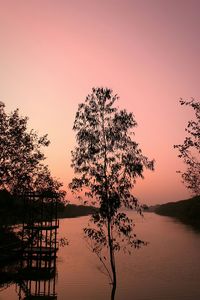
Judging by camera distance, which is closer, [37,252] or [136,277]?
[37,252]

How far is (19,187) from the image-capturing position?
137 ft

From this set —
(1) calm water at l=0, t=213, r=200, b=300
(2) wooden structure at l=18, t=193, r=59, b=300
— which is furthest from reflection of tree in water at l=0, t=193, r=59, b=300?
(1) calm water at l=0, t=213, r=200, b=300

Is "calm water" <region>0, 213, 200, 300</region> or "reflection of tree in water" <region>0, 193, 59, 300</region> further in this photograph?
"calm water" <region>0, 213, 200, 300</region>

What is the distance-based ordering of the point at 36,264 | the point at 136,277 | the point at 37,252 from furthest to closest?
the point at 136,277, the point at 36,264, the point at 37,252

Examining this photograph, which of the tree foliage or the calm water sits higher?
the tree foliage

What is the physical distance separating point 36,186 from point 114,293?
46.9 feet

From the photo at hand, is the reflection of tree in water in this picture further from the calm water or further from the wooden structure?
the calm water

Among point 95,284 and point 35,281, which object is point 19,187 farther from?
point 95,284

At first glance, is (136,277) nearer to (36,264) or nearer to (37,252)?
(36,264)

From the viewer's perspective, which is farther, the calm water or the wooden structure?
the calm water

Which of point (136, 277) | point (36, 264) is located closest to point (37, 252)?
point (36, 264)

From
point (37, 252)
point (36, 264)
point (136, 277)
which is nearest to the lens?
point (37, 252)

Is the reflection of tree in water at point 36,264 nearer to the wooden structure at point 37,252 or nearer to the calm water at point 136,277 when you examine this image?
the wooden structure at point 37,252

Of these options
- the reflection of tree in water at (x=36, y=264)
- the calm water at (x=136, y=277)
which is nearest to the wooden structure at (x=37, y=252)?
the reflection of tree in water at (x=36, y=264)
